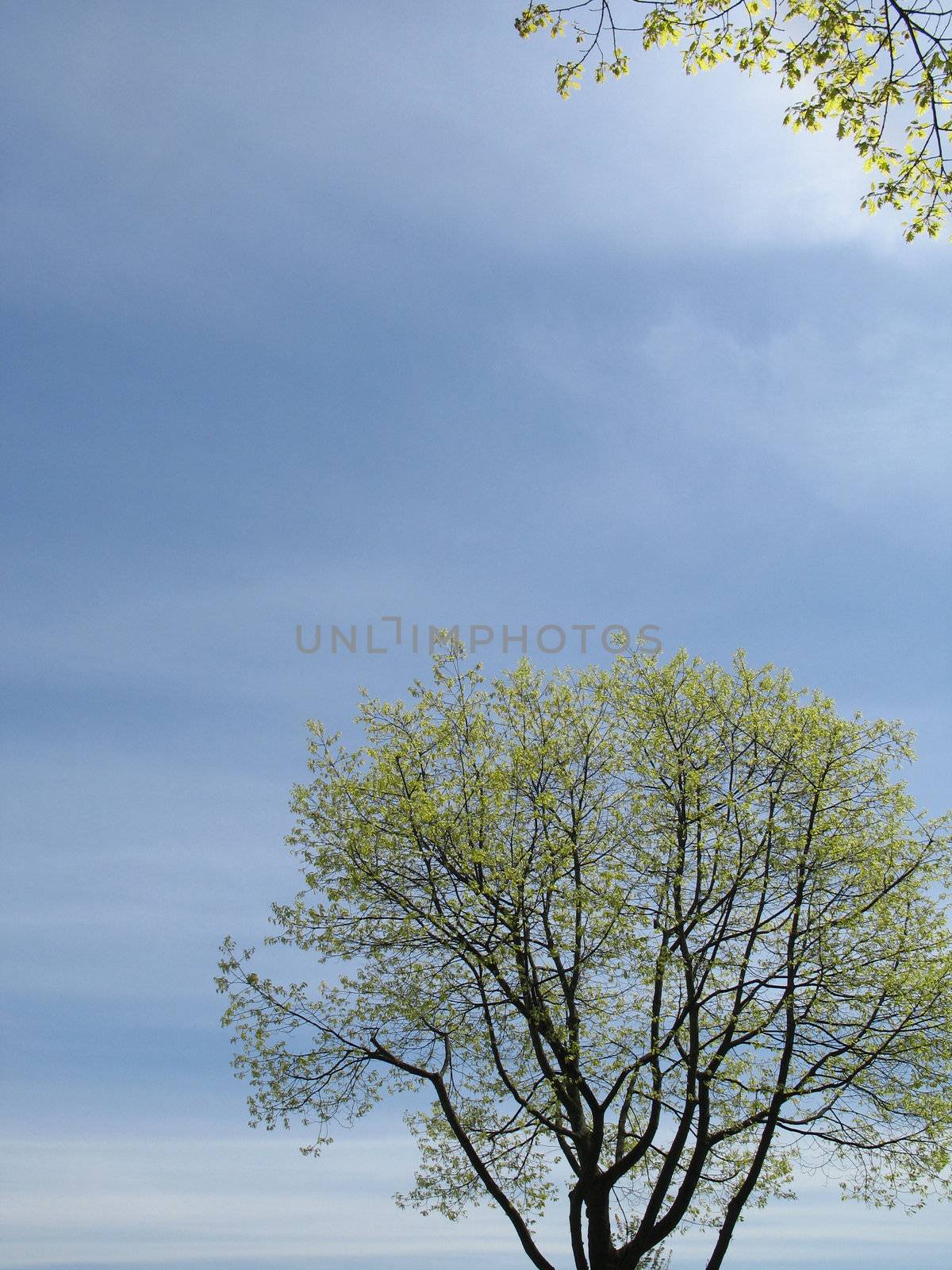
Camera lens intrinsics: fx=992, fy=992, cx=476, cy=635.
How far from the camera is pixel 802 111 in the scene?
12.8m

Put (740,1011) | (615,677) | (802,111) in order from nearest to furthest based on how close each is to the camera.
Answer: (802,111) → (740,1011) → (615,677)

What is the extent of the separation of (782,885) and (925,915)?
3256 millimetres

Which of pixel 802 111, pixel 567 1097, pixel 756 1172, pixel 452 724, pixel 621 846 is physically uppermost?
pixel 802 111

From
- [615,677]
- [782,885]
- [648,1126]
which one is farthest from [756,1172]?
[615,677]

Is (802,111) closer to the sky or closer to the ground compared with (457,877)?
closer to the sky

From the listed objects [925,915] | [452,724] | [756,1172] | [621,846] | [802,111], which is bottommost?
[756,1172]

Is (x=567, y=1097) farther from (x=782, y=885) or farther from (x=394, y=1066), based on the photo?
(x=782, y=885)

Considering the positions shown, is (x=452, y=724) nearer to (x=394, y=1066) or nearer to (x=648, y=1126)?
(x=394, y=1066)

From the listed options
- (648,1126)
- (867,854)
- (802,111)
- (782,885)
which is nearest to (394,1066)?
(648,1126)

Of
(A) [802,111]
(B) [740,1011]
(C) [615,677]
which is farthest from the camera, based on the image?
(C) [615,677]

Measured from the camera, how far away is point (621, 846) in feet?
73.8

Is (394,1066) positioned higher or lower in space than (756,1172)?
higher

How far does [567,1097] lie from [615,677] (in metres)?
9.40

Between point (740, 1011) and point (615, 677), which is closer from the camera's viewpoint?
point (740, 1011)
